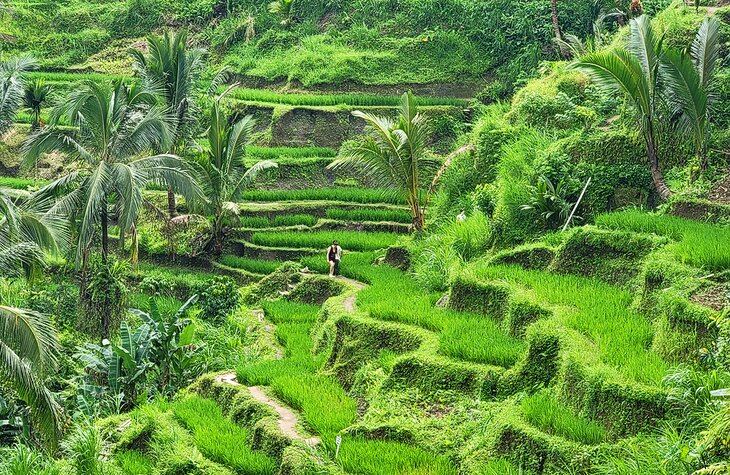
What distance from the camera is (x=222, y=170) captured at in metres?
19.3

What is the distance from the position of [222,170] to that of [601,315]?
11.6 m

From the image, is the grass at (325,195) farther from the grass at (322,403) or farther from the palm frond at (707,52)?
the palm frond at (707,52)

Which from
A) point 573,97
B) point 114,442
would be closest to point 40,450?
point 114,442

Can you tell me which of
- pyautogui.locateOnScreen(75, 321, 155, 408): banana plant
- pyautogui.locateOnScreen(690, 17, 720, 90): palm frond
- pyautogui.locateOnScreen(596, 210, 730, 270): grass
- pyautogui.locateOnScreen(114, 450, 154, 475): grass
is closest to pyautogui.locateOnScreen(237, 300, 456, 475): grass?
pyautogui.locateOnScreen(114, 450, 154, 475): grass

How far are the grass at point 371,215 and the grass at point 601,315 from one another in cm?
871

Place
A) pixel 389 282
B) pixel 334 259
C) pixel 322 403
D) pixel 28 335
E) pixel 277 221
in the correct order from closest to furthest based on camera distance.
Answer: pixel 322 403
pixel 28 335
pixel 389 282
pixel 334 259
pixel 277 221

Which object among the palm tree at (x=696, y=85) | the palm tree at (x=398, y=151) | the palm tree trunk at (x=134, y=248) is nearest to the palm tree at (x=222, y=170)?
the palm tree trunk at (x=134, y=248)

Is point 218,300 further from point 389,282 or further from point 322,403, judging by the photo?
point 322,403

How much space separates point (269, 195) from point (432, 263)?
29.1ft

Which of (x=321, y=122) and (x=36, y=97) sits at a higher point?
(x=36, y=97)

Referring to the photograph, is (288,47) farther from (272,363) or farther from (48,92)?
(272,363)

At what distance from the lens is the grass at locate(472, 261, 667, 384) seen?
25.6 feet

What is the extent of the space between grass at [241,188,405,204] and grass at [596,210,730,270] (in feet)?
32.9

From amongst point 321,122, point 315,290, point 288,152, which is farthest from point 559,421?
point 321,122
